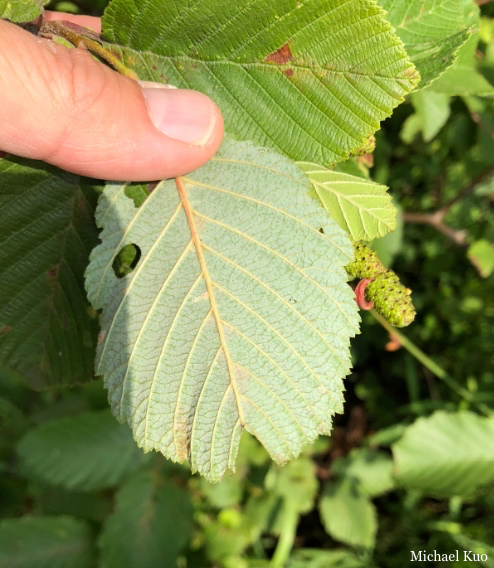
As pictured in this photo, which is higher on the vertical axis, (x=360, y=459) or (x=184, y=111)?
(x=184, y=111)

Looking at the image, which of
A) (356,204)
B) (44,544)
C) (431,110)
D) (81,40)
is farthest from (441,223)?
(44,544)

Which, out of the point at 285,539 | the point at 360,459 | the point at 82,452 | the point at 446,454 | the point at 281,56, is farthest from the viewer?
the point at 360,459

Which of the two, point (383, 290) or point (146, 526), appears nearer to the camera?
point (383, 290)

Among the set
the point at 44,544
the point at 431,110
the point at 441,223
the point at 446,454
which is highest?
the point at 431,110

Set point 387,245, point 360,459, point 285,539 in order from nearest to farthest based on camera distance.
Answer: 1. point 387,245
2. point 285,539
3. point 360,459

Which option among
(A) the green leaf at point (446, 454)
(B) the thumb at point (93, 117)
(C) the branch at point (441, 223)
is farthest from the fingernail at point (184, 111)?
(C) the branch at point (441, 223)

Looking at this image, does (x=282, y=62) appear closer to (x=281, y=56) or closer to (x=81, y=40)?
(x=281, y=56)

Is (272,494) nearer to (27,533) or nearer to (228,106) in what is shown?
(27,533)

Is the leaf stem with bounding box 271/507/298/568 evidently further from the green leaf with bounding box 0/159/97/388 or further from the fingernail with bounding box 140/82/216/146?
the fingernail with bounding box 140/82/216/146

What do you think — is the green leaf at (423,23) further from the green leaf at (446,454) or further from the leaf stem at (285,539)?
the leaf stem at (285,539)
